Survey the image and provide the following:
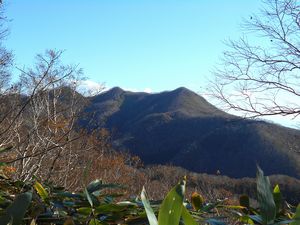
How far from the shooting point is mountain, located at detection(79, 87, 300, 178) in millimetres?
47688

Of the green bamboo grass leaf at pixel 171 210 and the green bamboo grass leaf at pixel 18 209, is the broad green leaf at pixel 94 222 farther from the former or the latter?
the green bamboo grass leaf at pixel 171 210

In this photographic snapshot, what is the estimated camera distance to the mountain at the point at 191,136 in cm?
4769

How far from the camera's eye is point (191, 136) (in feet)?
201

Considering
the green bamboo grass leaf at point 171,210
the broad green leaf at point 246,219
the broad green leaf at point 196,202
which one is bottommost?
the broad green leaf at point 246,219

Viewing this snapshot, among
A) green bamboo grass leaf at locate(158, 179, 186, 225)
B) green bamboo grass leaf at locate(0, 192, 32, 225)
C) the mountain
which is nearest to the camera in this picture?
green bamboo grass leaf at locate(158, 179, 186, 225)

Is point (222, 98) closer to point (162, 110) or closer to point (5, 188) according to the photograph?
point (5, 188)

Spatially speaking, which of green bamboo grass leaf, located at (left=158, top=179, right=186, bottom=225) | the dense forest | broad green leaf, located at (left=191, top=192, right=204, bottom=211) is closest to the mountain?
the dense forest

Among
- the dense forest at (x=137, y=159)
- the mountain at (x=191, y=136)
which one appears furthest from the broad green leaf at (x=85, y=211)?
the mountain at (x=191, y=136)

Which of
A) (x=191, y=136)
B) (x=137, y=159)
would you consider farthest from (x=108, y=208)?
(x=191, y=136)

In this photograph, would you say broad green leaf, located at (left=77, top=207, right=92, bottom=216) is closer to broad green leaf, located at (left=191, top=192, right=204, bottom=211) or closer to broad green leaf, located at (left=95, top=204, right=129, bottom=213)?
broad green leaf, located at (left=95, top=204, right=129, bottom=213)

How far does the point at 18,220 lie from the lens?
21.3 inches

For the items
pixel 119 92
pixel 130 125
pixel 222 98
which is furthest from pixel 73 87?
pixel 119 92

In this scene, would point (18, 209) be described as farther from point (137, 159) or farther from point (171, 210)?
point (137, 159)

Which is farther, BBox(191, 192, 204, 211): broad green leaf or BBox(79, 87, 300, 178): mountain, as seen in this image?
BBox(79, 87, 300, 178): mountain
